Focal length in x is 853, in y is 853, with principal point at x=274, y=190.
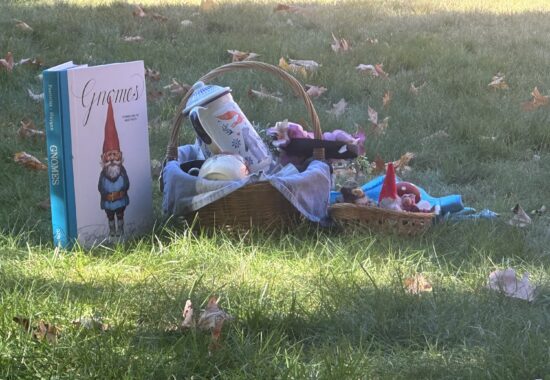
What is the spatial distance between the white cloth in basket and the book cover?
123mm

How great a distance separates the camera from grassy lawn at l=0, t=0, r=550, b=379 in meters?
2.27

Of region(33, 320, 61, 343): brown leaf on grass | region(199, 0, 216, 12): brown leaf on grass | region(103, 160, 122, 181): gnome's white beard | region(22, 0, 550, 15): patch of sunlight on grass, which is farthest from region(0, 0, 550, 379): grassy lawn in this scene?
region(22, 0, 550, 15): patch of sunlight on grass

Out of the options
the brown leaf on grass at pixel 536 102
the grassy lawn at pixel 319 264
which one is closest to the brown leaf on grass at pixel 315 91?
the grassy lawn at pixel 319 264

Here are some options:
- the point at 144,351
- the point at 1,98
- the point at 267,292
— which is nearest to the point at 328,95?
the point at 1,98

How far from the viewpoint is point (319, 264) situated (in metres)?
2.97

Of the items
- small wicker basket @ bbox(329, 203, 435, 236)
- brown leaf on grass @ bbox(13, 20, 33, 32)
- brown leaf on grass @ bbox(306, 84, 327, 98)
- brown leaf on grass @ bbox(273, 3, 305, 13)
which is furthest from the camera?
brown leaf on grass @ bbox(273, 3, 305, 13)

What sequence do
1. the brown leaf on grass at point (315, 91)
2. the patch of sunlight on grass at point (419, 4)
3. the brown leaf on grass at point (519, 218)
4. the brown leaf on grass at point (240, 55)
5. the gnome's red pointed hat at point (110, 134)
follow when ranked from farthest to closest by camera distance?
the patch of sunlight on grass at point (419, 4) → the brown leaf on grass at point (240, 55) → the brown leaf on grass at point (315, 91) → the brown leaf on grass at point (519, 218) → the gnome's red pointed hat at point (110, 134)

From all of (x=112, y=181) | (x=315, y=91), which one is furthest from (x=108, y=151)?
(x=315, y=91)

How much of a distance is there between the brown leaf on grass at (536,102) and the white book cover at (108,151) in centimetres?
286

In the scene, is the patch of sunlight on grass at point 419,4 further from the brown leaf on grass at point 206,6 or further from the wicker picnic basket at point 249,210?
the wicker picnic basket at point 249,210

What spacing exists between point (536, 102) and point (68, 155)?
11.0ft

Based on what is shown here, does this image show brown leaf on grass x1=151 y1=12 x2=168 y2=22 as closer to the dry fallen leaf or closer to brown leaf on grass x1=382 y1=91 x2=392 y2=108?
brown leaf on grass x1=382 y1=91 x2=392 y2=108

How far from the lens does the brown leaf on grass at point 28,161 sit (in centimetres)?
411

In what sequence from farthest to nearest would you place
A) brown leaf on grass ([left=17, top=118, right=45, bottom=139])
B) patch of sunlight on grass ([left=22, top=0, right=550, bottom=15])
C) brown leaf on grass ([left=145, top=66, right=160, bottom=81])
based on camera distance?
1. patch of sunlight on grass ([left=22, top=0, right=550, bottom=15])
2. brown leaf on grass ([left=145, top=66, right=160, bottom=81])
3. brown leaf on grass ([left=17, top=118, right=45, bottom=139])
